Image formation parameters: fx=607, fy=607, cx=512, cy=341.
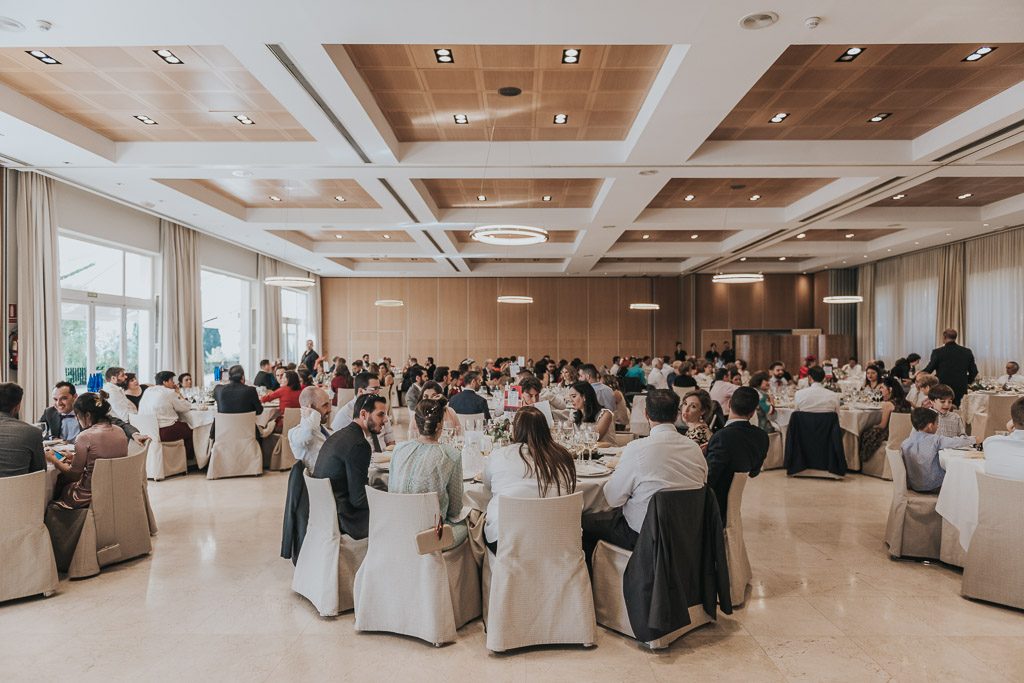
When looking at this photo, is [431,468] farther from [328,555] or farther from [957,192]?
[957,192]

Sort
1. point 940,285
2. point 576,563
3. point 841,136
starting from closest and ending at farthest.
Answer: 1. point 576,563
2. point 841,136
3. point 940,285

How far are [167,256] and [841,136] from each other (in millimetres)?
11308

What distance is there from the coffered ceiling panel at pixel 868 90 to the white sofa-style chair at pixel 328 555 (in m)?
5.01

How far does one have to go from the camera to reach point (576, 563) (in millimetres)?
3424

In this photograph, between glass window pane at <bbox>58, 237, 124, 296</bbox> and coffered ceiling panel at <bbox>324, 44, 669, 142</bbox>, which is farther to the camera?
glass window pane at <bbox>58, 237, 124, 296</bbox>

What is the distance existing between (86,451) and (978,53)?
787 cm

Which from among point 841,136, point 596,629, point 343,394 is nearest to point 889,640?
point 596,629

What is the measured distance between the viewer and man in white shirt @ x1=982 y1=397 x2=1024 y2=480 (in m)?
3.90

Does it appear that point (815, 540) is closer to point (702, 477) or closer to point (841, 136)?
point (702, 477)

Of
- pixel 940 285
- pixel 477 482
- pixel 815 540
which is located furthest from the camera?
pixel 940 285

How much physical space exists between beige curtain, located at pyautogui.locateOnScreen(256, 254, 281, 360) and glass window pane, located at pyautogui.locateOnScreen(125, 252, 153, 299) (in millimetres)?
3918

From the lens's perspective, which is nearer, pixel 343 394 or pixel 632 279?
pixel 343 394

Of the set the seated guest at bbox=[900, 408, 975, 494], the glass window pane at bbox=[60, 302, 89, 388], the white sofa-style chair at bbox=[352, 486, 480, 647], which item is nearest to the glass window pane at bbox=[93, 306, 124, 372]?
the glass window pane at bbox=[60, 302, 89, 388]

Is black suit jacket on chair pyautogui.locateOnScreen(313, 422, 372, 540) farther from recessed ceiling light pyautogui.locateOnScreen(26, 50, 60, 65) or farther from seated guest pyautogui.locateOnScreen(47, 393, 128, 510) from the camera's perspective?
recessed ceiling light pyautogui.locateOnScreen(26, 50, 60, 65)
